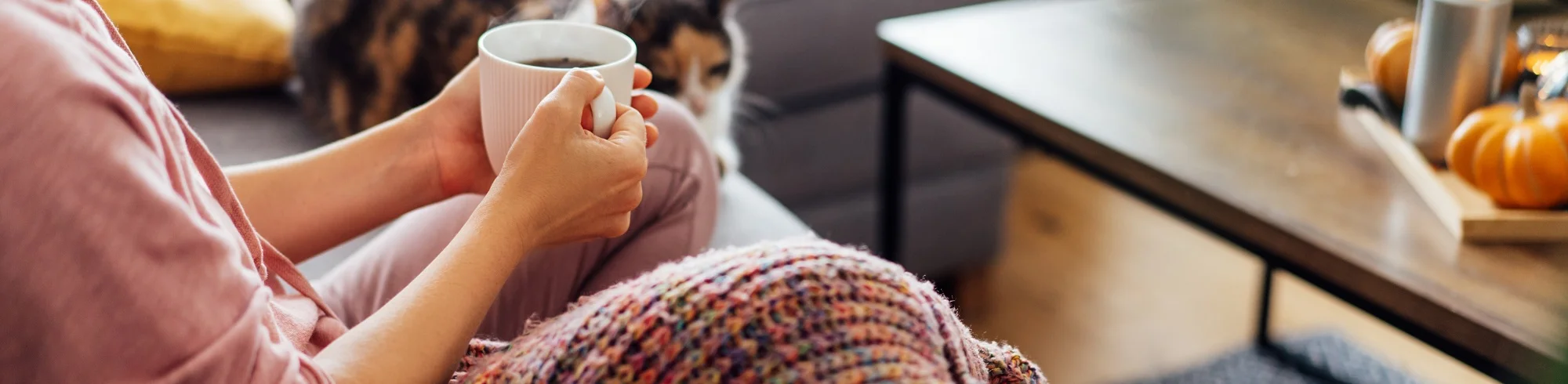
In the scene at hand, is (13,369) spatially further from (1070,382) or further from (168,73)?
(1070,382)

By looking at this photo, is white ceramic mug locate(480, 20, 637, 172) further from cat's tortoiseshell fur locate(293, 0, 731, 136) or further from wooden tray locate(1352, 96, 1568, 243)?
wooden tray locate(1352, 96, 1568, 243)

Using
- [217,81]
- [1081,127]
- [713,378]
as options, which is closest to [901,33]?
[1081,127]

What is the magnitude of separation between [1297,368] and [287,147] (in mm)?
1289

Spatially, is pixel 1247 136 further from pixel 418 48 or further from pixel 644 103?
pixel 418 48

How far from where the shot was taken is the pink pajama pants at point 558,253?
83 cm

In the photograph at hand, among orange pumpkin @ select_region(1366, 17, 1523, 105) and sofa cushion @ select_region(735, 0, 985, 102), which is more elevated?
orange pumpkin @ select_region(1366, 17, 1523, 105)

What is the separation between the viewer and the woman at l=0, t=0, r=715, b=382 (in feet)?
1.37

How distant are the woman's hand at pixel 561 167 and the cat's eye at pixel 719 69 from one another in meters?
0.73

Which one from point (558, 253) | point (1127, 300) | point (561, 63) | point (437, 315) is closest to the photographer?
point (437, 315)

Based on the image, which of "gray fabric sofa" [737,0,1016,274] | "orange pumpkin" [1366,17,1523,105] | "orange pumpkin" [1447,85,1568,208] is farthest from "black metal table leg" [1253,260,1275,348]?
"orange pumpkin" [1447,85,1568,208]

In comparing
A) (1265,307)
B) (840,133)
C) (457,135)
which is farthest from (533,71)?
(1265,307)

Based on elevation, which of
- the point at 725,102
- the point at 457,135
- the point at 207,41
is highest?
the point at 457,135

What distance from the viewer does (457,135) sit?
2.58ft

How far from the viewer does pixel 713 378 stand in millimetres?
422
